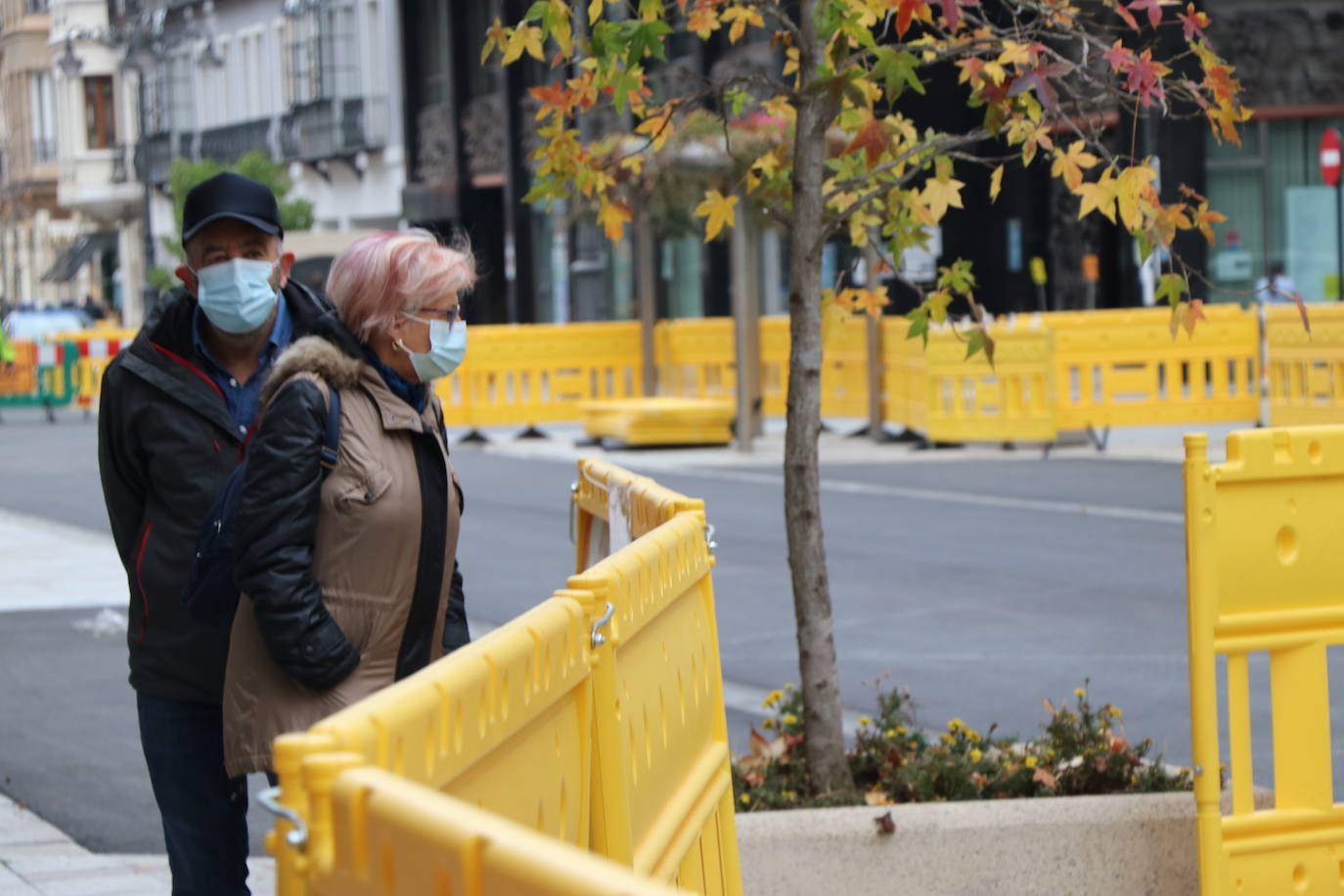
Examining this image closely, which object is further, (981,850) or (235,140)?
(235,140)

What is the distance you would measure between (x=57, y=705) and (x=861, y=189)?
4.40 m

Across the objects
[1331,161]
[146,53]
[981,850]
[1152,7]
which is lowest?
[981,850]

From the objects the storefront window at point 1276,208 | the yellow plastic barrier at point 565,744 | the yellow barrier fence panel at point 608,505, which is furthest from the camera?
the storefront window at point 1276,208

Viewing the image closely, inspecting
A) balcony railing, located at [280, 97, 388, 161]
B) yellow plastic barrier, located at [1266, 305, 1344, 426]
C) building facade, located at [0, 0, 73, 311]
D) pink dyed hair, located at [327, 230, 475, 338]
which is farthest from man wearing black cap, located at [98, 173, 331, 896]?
building facade, located at [0, 0, 73, 311]

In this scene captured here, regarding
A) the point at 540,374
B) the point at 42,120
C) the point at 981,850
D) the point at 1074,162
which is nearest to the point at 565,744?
the point at 981,850

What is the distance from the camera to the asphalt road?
27.2ft

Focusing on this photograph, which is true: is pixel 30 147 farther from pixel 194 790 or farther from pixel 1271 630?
pixel 194 790

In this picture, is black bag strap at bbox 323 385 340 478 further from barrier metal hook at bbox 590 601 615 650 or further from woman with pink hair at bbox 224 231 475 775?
barrier metal hook at bbox 590 601 615 650

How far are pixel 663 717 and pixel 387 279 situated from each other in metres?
0.96

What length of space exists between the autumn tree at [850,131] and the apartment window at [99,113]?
6723 centimetres

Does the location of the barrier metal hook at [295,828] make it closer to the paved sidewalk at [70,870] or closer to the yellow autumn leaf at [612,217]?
the paved sidewalk at [70,870]

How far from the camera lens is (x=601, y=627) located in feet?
11.8

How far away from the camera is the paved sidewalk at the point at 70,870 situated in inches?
236

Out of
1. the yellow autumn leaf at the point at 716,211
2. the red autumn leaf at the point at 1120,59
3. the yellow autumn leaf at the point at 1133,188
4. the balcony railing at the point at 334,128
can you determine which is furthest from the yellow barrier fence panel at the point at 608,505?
the balcony railing at the point at 334,128
